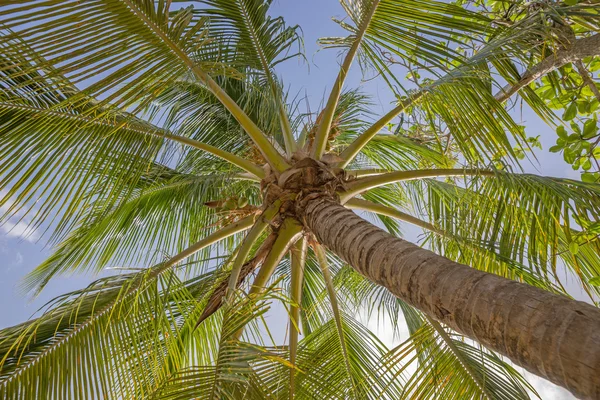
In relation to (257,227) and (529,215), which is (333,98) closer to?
(257,227)

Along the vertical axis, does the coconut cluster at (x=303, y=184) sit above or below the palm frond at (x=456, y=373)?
above

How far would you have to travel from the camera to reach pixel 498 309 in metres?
1.19

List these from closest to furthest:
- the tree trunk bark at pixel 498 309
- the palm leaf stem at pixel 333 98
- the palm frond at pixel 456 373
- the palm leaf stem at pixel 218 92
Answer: the tree trunk bark at pixel 498 309 < the palm leaf stem at pixel 218 92 < the palm frond at pixel 456 373 < the palm leaf stem at pixel 333 98

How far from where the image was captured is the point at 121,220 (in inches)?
149

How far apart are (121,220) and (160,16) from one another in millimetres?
2063

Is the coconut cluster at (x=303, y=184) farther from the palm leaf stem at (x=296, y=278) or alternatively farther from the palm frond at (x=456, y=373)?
the palm frond at (x=456, y=373)

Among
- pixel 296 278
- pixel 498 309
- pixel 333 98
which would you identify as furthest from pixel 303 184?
pixel 498 309

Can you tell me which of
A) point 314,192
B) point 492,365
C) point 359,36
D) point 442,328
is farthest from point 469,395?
point 359,36

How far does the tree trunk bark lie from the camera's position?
95 centimetres

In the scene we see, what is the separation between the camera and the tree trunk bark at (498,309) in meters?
0.95

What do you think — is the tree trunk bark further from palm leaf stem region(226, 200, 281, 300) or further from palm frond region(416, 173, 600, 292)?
palm leaf stem region(226, 200, 281, 300)

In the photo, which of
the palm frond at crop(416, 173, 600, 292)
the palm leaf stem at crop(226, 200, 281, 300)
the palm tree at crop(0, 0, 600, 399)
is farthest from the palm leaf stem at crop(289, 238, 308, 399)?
the palm frond at crop(416, 173, 600, 292)

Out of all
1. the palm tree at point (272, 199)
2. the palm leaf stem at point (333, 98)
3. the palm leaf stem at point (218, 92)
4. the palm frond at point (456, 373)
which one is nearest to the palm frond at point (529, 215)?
the palm tree at point (272, 199)

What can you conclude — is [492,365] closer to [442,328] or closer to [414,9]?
[442,328]
